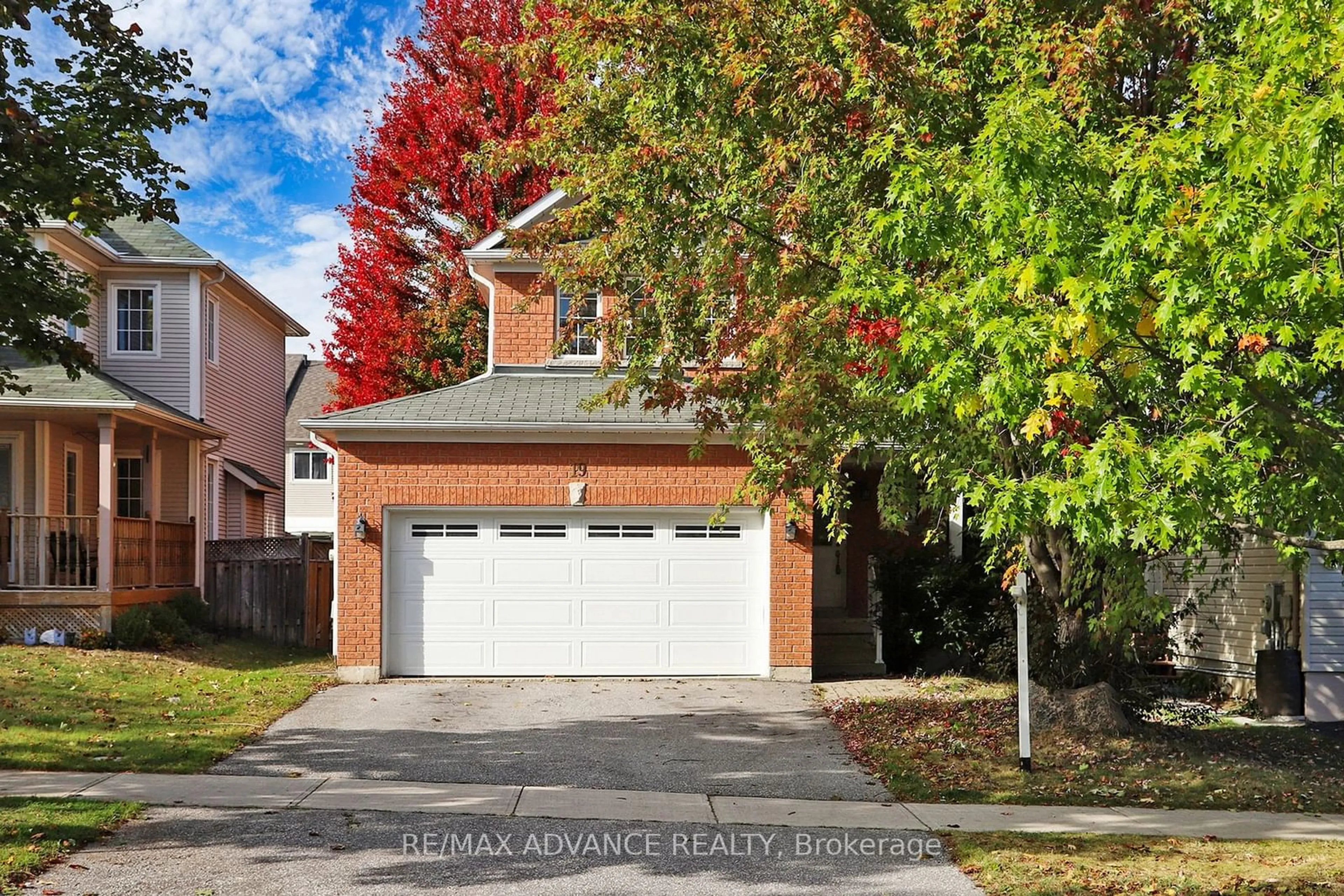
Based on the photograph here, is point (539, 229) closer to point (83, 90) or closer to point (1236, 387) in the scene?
point (83, 90)

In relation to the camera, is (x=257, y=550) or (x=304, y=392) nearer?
(x=257, y=550)

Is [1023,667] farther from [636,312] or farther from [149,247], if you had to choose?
[149,247]

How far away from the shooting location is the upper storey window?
2242 centimetres

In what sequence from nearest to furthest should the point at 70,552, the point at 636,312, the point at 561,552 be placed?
the point at 636,312 → the point at 561,552 → the point at 70,552

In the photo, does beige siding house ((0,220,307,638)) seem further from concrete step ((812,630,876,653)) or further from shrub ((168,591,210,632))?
concrete step ((812,630,876,653))

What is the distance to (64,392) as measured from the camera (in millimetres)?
18719

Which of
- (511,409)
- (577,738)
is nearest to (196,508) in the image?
(511,409)

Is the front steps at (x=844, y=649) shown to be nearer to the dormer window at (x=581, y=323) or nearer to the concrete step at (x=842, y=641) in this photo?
the concrete step at (x=842, y=641)

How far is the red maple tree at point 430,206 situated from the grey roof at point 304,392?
15126 millimetres

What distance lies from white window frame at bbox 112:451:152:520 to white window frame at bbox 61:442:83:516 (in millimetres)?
573

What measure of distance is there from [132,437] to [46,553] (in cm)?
453

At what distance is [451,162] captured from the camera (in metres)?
25.9

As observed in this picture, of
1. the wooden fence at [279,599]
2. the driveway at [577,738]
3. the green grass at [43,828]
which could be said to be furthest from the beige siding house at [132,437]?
the green grass at [43,828]

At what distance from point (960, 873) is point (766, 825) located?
5.51 feet
